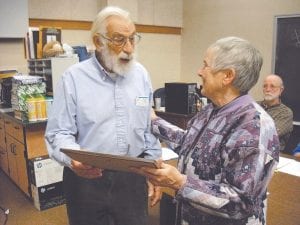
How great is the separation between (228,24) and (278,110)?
2281mm

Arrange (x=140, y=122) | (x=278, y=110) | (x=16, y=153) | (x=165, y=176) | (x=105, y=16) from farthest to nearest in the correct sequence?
(x=16, y=153) < (x=278, y=110) < (x=140, y=122) < (x=105, y=16) < (x=165, y=176)

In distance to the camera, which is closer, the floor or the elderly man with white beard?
the elderly man with white beard

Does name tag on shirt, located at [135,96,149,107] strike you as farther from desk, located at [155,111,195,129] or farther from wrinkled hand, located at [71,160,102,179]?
desk, located at [155,111,195,129]

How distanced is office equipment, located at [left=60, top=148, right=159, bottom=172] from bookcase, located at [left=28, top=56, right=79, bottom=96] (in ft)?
5.52

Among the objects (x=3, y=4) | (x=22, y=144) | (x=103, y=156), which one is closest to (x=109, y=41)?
(x=103, y=156)

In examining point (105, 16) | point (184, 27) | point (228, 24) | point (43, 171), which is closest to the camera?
point (105, 16)

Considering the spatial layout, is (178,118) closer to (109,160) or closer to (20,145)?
(20,145)

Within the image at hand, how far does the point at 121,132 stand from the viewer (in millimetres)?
1497

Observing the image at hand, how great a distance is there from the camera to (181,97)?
11.5 ft

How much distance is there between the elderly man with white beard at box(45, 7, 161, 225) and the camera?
1432 millimetres

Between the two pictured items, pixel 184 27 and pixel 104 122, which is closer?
pixel 104 122

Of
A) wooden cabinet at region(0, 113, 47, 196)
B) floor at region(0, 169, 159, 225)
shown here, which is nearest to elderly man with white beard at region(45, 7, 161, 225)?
floor at region(0, 169, 159, 225)

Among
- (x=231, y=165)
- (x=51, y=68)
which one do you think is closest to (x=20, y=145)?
(x=51, y=68)

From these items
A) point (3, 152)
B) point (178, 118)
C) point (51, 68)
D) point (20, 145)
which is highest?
point (51, 68)
